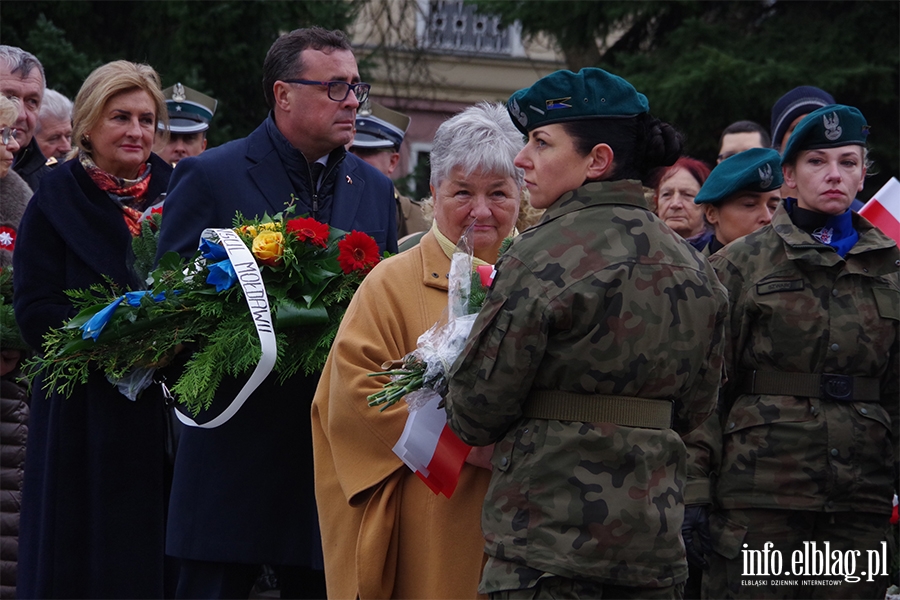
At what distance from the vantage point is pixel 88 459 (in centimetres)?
505

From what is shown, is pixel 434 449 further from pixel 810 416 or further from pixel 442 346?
pixel 810 416

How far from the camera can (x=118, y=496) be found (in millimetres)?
5051

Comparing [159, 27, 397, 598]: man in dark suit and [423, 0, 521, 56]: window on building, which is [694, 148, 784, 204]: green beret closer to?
[159, 27, 397, 598]: man in dark suit

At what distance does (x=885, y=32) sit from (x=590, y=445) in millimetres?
9796

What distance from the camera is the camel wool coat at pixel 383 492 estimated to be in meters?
3.71

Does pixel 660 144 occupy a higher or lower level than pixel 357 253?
higher

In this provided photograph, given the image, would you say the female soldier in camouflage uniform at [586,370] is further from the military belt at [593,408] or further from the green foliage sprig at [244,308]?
the green foliage sprig at [244,308]

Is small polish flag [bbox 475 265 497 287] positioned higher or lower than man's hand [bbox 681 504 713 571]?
higher

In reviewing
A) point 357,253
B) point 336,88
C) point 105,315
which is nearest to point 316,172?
point 336,88

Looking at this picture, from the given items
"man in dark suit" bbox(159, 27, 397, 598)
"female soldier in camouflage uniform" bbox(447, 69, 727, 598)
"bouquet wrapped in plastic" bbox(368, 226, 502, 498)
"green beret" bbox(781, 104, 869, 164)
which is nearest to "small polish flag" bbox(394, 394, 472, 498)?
"bouquet wrapped in plastic" bbox(368, 226, 502, 498)

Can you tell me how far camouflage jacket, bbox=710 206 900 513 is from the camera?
4.72 metres

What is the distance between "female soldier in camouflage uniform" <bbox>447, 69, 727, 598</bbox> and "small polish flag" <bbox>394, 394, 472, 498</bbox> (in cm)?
22

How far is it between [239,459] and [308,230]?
923mm

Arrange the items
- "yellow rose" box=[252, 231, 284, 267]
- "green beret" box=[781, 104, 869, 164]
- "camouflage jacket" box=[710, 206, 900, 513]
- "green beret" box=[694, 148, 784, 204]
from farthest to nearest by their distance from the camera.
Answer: "green beret" box=[694, 148, 784, 204] < "green beret" box=[781, 104, 869, 164] < "camouflage jacket" box=[710, 206, 900, 513] < "yellow rose" box=[252, 231, 284, 267]
